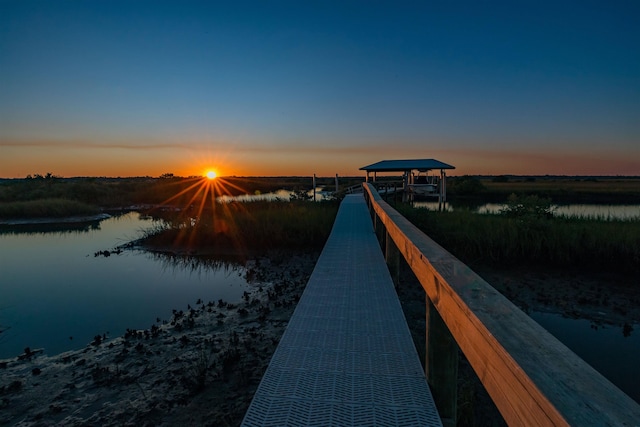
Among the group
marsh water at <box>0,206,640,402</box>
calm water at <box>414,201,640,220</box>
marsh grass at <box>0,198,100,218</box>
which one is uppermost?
marsh grass at <box>0,198,100,218</box>

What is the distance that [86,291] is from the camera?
8273mm

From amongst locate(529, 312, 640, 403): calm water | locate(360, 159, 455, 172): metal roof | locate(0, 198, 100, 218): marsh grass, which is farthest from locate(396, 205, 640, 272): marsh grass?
locate(0, 198, 100, 218): marsh grass

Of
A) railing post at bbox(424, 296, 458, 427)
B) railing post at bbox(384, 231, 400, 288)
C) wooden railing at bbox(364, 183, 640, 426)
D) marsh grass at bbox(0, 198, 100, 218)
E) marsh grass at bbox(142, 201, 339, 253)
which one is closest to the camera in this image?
wooden railing at bbox(364, 183, 640, 426)

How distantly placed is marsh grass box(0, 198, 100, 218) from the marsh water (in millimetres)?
9512

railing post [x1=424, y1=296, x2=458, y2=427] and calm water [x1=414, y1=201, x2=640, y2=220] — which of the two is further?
calm water [x1=414, y1=201, x2=640, y2=220]

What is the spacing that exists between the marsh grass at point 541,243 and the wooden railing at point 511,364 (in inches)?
306

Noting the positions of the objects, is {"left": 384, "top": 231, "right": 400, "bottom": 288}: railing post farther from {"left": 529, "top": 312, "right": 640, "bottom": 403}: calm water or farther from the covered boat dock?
the covered boat dock

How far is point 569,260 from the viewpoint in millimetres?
9062

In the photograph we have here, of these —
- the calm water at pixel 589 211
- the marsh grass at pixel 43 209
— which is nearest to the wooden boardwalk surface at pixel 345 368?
the calm water at pixel 589 211

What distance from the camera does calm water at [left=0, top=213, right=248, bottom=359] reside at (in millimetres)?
6055

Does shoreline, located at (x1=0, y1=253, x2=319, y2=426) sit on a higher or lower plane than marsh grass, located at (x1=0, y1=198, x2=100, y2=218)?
lower

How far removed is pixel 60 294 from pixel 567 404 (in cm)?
982

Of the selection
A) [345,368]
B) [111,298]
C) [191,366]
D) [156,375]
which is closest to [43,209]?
[111,298]

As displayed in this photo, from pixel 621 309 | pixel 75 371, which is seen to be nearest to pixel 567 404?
pixel 75 371
